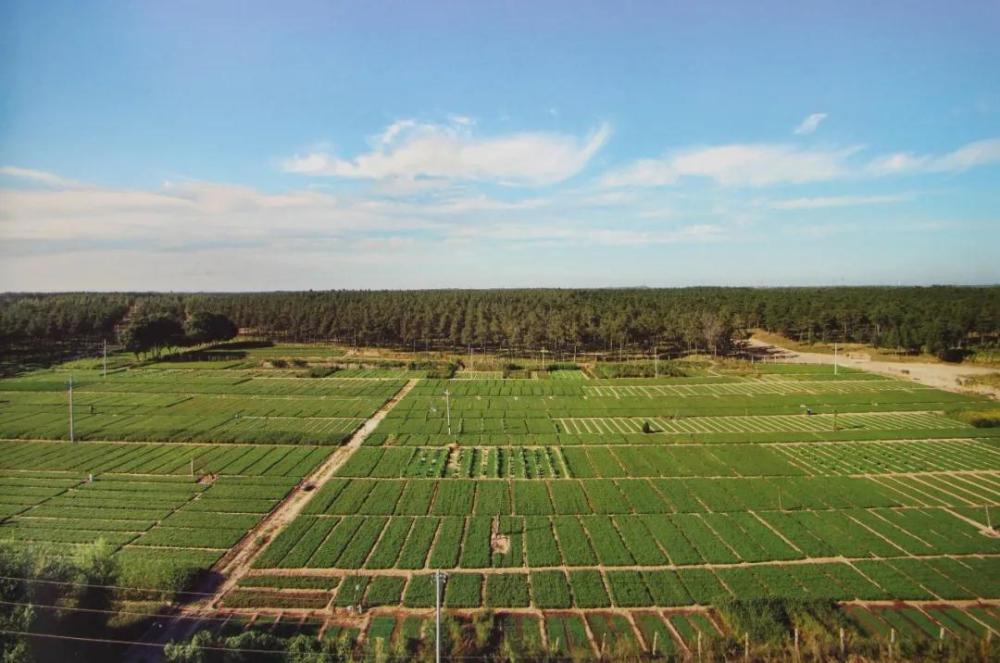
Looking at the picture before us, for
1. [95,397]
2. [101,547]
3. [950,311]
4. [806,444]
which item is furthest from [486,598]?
[950,311]

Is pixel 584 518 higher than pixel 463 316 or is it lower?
lower

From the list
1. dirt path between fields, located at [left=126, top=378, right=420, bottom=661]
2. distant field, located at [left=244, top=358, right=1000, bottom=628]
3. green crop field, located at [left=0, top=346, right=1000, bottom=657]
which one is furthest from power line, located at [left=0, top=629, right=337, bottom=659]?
distant field, located at [left=244, top=358, right=1000, bottom=628]

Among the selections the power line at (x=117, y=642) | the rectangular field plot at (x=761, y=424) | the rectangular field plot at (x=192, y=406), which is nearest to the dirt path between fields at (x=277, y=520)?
the rectangular field plot at (x=192, y=406)

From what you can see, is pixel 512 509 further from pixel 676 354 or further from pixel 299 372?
pixel 676 354

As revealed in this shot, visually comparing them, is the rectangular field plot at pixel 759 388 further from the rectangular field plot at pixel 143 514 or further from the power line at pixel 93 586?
the power line at pixel 93 586

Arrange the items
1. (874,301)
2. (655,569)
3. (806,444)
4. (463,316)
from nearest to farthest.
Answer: (655,569) < (806,444) < (463,316) < (874,301)

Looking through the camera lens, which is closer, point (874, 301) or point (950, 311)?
point (950, 311)

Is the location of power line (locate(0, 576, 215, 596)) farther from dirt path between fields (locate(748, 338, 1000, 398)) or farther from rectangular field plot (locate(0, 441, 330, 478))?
dirt path between fields (locate(748, 338, 1000, 398))

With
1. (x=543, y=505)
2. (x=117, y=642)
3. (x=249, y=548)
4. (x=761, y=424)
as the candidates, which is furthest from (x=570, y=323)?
(x=117, y=642)
